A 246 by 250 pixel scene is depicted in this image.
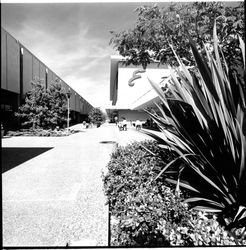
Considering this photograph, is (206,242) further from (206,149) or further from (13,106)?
(13,106)

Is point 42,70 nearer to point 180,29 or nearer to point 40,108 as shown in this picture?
point 40,108

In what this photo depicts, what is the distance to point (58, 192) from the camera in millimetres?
4543

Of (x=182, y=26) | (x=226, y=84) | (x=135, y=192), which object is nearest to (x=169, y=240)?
(x=135, y=192)

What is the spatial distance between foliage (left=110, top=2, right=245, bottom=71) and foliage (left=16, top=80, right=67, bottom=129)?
18.2 meters

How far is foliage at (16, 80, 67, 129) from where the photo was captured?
20.8m

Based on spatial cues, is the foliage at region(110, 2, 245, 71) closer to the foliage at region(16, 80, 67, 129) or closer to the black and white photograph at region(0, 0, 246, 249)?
the black and white photograph at region(0, 0, 246, 249)

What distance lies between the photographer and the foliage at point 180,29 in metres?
3.95

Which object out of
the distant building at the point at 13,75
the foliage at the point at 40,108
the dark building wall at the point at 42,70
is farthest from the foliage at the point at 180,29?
the dark building wall at the point at 42,70

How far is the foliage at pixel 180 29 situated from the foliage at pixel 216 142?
1805 millimetres

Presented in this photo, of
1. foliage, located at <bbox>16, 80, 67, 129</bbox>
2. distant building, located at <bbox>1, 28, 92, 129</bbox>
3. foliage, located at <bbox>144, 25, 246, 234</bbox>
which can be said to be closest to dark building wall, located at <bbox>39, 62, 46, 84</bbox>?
distant building, located at <bbox>1, 28, 92, 129</bbox>

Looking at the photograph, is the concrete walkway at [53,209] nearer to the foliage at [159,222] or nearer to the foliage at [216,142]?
the foliage at [159,222]

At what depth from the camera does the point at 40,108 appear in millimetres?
20734

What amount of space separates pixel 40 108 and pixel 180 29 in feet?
62.3

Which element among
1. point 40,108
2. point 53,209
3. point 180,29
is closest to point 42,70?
point 40,108
